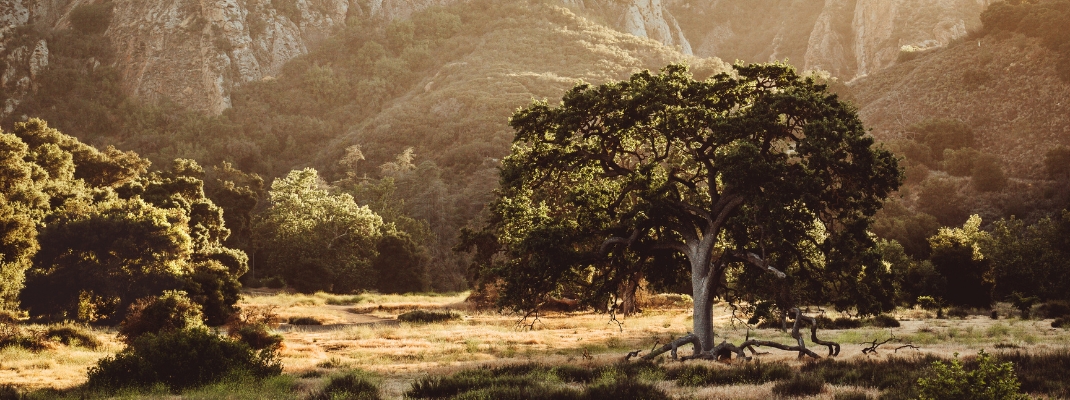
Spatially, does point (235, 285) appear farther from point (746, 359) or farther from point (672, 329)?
point (746, 359)

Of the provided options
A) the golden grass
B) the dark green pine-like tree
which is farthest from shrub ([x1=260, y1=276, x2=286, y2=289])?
the dark green pine-like tree

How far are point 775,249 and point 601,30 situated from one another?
145290 mm

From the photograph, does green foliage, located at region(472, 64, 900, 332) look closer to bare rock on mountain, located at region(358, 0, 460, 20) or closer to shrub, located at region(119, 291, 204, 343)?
shrub, located at region(119, 291, 204, 343)

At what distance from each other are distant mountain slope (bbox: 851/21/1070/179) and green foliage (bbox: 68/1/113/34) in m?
139

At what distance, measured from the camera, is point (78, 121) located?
122812 millimetres

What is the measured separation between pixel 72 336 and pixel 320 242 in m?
40.0

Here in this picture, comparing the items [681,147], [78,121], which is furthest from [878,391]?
[78,121]

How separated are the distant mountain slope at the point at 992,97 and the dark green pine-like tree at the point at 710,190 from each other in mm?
67354

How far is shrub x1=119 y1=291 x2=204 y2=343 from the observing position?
1141 inches

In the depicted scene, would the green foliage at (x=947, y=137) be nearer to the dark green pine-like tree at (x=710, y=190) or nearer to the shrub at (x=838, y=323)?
the shrub at (x=838, y=323)

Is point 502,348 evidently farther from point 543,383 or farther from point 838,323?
point 838,323

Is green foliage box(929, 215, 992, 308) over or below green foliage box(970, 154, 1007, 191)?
below

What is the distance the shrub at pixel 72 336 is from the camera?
1068 inches

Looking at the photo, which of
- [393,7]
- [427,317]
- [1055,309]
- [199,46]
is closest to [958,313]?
[1055,309]
